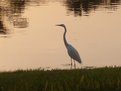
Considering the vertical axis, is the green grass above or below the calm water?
above

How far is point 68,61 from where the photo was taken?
19531 millimetres

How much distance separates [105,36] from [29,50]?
420 cm

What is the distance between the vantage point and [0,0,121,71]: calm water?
1985 centimetres

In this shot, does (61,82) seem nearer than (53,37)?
Yes

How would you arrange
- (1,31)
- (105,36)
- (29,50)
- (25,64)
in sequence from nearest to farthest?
(25,64) < (29,50) < (105,36) < (1,31)

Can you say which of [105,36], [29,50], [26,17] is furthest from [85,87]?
[26,17]

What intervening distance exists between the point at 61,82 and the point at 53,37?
16.1 meters

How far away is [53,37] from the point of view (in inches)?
995

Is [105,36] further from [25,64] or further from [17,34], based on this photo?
[25,64]

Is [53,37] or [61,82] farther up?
[61,82]

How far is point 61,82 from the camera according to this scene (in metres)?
9.22

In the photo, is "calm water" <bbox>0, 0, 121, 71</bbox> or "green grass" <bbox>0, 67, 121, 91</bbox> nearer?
"green grass" <bbox>0, 67, 121, 91</bbox>

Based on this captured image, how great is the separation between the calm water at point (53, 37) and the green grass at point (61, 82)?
294 inches

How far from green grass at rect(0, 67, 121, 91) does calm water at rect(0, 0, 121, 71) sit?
24.5 ft
